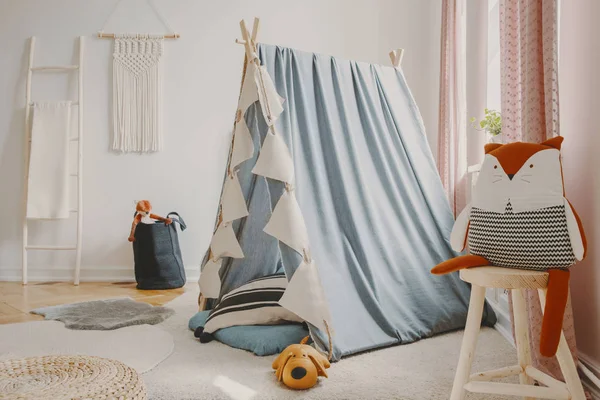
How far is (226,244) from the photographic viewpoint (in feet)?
6.41

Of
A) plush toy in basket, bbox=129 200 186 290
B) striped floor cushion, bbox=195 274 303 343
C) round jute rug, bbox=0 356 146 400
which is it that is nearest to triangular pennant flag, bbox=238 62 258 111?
striped floor cushion, bbox=195 274 303 343

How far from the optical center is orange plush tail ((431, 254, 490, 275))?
122cm

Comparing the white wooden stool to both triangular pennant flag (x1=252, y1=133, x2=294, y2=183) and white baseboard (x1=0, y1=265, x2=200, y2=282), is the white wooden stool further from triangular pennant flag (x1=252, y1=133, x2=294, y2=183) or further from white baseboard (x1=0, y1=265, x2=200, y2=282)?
white baseboard (x1=0, y1=265, x2=200, y2=282)

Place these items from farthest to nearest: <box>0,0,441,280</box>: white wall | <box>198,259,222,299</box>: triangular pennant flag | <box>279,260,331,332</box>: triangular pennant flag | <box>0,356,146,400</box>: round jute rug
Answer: <box>0,0,441,280</box>: white wall
<box>198,259,222,299</box>: triangular pennant flag
<box>279,260,331,332</box>: triangular pennant flag
<box>0,356,146,400</box>: round jute rug

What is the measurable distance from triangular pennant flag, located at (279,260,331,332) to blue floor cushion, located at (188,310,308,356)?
194 millimetres

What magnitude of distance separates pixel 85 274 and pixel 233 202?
2.16 m

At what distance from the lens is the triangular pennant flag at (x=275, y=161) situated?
5.72 feet

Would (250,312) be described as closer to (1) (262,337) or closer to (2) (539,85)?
(1) (262,337)

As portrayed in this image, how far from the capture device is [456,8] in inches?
112

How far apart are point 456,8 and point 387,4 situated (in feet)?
2.68

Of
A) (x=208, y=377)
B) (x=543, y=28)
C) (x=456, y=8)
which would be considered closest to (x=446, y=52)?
(x=456, y=8)

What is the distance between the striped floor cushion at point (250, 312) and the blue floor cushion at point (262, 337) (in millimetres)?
27

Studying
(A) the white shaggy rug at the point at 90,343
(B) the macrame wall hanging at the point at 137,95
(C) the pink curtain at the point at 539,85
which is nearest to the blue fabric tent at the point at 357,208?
(A) the white shaggy rug at the point at 90,343

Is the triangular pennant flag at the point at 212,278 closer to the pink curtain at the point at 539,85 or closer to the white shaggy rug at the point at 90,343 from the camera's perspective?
the white shaggy rug at the point at 90,343
